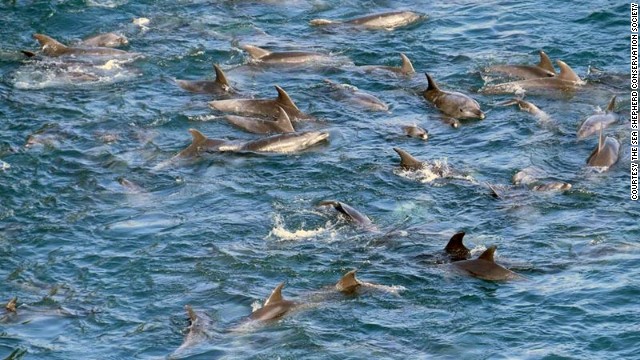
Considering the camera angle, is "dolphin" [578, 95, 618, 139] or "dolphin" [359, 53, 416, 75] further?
"dolphin" [359, 53, 416, 75]

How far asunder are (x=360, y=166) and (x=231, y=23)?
8.20m

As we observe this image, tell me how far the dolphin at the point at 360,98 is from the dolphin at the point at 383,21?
3582mm

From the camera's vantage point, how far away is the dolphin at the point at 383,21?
25.9 metres

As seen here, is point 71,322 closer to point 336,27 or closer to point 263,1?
point 336,27

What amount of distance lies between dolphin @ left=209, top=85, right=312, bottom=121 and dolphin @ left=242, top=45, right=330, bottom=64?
8.16 ft

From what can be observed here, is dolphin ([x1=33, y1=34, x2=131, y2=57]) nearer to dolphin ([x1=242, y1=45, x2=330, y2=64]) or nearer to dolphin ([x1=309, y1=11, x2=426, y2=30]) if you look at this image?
dolphin ([x1=242, y1=45, x2=330, y2=64])

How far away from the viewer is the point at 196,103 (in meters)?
22.3

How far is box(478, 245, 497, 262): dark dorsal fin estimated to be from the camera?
15.6 metres

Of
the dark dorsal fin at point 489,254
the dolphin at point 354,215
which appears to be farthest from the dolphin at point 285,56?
the dark dorsal fin at point 489,254

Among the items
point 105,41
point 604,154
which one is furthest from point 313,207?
point 105,41

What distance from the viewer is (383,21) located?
25859 millimetres

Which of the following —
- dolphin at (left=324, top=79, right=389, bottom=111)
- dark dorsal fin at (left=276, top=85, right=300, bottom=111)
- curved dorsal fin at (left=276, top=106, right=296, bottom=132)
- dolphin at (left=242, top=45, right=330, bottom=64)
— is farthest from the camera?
dolphin at (left=242, top=45, right=330, bottom=64)

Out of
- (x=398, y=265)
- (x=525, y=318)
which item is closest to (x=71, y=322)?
(x=398, y=265)

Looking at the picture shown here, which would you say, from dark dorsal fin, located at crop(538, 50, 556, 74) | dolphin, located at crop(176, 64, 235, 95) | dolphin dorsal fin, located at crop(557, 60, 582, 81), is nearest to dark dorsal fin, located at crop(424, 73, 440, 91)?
dark dorsal fin, located at crop(538, 50, 556, 74)
